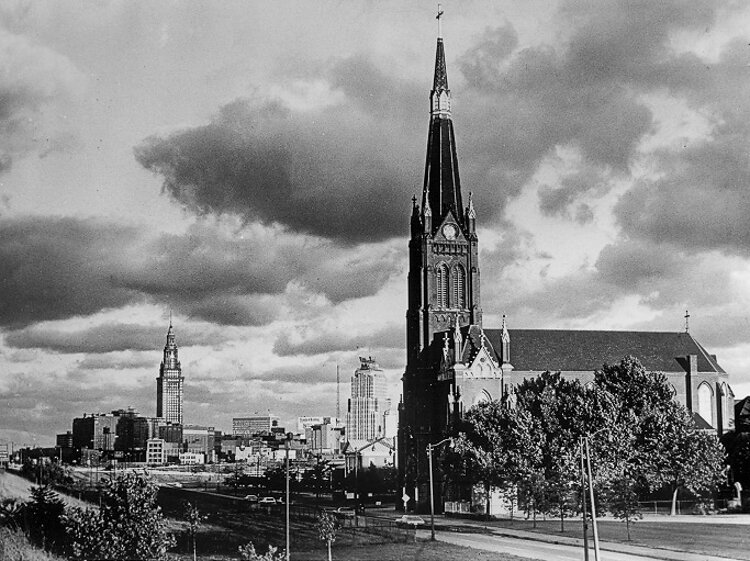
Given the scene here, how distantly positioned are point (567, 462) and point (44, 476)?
36.1 m

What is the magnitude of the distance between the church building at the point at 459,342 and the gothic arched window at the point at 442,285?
12 centimetres

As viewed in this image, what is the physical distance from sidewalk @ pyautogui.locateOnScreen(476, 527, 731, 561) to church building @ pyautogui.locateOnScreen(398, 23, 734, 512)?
123 feet

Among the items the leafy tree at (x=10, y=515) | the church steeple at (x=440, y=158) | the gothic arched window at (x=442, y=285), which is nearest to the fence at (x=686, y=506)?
the gothic arched window at (x=442, y=285)

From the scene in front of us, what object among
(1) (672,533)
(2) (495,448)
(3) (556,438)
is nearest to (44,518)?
(1) (672,533)

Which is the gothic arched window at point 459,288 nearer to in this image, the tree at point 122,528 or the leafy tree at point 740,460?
the leafy tree at point 740,460

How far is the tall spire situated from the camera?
4648 inches

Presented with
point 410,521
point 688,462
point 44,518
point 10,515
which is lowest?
point 410,521

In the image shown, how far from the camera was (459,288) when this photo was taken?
116m

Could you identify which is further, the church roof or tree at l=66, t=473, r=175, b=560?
the church roof

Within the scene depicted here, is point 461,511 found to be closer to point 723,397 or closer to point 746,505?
point 746,505

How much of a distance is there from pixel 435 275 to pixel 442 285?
1.41 meters

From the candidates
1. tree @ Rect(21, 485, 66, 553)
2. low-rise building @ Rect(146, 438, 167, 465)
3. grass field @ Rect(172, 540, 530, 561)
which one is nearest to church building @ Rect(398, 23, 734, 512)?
low-rise building @ Rect(146, 438, 167, 465)

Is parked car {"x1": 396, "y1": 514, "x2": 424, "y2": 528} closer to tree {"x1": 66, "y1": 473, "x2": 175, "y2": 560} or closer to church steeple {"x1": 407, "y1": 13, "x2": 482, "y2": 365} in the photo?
church steeple {"x1": 407, "y1": 13, "x2": 482, "y2": 365}

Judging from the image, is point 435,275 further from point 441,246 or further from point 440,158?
point 440,158
